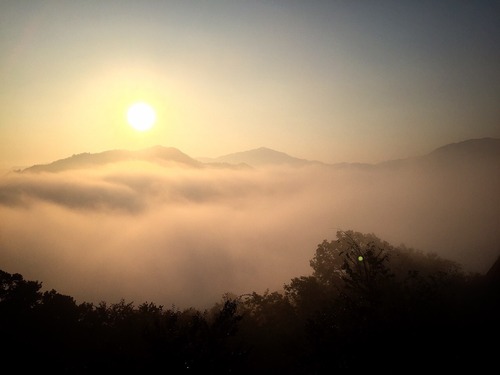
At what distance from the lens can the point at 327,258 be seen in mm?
48500

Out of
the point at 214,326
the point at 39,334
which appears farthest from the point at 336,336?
the point at 39,334

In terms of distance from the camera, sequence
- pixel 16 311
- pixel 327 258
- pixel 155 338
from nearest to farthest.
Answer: pixel 155 338 < pixel 16 311 < pixel 327 258

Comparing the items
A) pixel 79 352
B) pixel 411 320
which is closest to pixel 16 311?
pixel 79 352

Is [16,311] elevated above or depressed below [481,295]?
above

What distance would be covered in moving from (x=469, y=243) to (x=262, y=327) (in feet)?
631

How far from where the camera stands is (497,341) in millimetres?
20844

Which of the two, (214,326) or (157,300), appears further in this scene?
(157,300)

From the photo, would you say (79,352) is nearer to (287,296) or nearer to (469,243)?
(287,296)

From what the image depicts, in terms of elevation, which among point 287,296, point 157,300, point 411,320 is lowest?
point 157,300

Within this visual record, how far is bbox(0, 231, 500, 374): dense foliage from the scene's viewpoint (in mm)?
9875

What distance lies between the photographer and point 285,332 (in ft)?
102

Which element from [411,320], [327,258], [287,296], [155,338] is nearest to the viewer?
[155,338]

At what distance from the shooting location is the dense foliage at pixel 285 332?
9875 millimetres

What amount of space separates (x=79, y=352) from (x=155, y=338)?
75.2 feet
